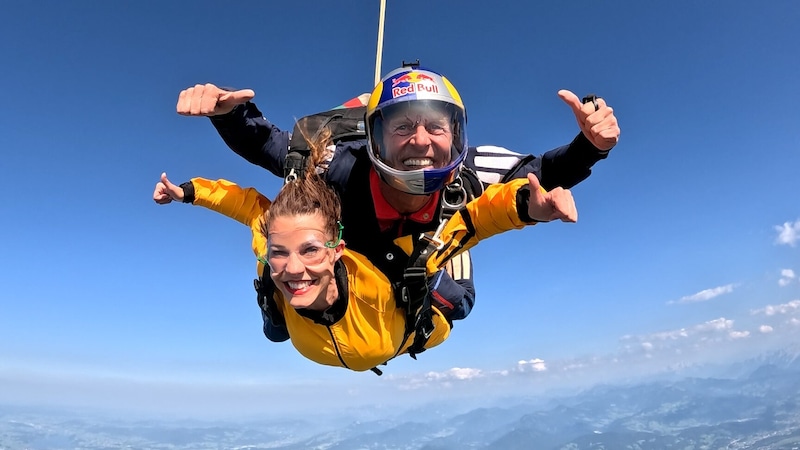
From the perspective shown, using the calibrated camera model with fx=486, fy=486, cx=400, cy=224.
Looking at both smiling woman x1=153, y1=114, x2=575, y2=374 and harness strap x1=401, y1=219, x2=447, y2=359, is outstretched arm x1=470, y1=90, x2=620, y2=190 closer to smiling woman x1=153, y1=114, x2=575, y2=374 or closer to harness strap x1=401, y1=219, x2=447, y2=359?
smiling woman x1=153, y1=114, x2=575, y2=374

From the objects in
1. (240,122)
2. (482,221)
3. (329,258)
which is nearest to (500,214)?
(482,221)

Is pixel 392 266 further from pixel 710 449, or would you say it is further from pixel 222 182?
pixel 710 449

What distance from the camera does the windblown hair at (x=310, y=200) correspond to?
7.29ft

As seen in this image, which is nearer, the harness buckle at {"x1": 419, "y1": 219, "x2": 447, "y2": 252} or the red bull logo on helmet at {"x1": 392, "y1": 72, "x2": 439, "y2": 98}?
the harness buckle at {"x1": 419, "y1": 219, "x2": 447, "y2": 252}

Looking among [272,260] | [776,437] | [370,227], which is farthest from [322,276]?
[776,437]

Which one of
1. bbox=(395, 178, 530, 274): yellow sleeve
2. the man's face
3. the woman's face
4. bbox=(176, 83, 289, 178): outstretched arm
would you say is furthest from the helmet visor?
bbox=(176, 83, 289, 178): outstretched arm

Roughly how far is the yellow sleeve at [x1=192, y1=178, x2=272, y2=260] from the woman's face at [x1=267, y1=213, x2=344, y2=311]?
15.9 inches

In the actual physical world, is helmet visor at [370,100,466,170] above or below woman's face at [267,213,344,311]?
above

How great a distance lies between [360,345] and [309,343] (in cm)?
29

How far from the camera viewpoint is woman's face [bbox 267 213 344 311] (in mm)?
2162

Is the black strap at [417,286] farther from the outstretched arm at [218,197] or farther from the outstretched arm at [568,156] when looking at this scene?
the outstretched arm at [218,197]

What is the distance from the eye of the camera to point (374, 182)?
8.18ft

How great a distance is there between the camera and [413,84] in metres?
2.35

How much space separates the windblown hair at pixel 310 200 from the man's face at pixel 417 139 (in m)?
0.34
